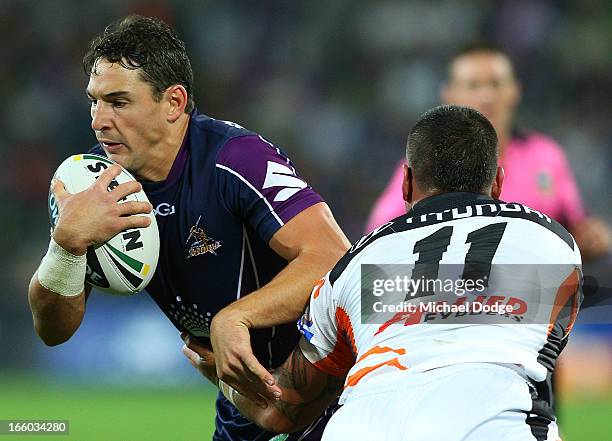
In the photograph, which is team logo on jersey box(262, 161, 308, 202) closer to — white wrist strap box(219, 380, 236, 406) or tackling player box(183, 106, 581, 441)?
tackling player box(183, 106, 581, 441)

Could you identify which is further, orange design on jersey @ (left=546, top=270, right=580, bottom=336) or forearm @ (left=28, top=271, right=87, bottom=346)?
forearm @ (left=28, top=271, right=87, bottom=346)

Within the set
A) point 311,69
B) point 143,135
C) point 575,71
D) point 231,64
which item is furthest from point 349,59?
point 143,135

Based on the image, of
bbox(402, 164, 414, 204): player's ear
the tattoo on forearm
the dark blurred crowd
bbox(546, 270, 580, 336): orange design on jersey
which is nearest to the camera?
bbox(546, 270, 580, 336): orange design on jersey

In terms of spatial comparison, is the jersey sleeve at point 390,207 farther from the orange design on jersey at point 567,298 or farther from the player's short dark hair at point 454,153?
the orange design on jersey at point 567,298

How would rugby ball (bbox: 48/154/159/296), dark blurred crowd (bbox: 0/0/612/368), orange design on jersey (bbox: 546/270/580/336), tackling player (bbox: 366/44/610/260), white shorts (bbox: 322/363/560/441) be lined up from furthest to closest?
dark blurred crowd (bbox: 0/0/612/368) → tackling player (bbox: 366/44/610/260) → rugby ball (bbox: 48/154/159/296) → orange design on jersey (bbox: 546/270/580/336) → white shorts (bbox: 322/363/560/441)

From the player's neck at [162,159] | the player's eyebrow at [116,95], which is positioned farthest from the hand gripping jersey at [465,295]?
the player's eyebrow at [116,95]

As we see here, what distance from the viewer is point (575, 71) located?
1230 centimetres

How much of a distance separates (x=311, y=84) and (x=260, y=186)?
890cm

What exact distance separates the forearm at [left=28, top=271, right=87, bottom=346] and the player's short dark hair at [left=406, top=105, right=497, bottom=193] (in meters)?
1.34

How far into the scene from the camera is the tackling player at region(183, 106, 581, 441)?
267 centimetres

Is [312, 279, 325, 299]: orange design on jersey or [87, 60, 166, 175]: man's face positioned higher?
[87, 60, 166, 175]: man's face

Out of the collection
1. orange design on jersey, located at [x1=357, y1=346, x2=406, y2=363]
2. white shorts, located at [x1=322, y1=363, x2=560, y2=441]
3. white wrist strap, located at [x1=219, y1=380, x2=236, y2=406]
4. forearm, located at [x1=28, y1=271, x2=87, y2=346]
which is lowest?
white wrist strap, located at [x1=219, y1=380, x2=236, y2=406]

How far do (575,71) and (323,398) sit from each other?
9.60 metres

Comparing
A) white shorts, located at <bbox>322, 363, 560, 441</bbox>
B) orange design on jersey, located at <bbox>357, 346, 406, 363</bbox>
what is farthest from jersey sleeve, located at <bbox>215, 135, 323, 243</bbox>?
white shorts, located at <bbox>322, 363, 560, 441</bbox>
